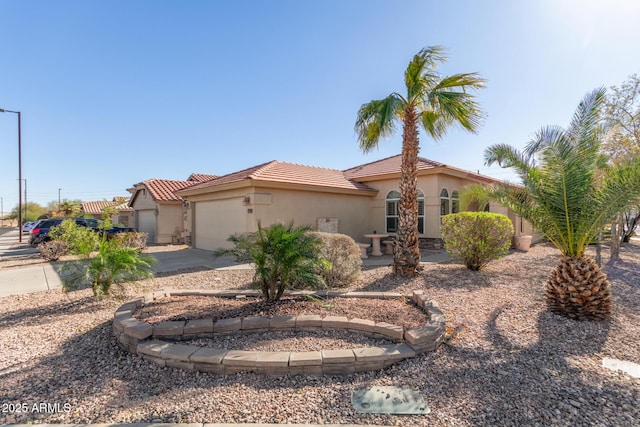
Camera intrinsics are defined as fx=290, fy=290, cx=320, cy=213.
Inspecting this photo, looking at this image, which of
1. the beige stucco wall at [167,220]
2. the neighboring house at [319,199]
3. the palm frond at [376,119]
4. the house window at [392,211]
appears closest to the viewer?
the palm frond at [376,119]

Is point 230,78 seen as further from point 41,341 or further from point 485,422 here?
point 485,422

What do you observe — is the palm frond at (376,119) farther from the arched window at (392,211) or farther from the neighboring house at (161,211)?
the neighboring house at (161,211)

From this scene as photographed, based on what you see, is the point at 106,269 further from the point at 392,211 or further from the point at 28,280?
the point at 392,211

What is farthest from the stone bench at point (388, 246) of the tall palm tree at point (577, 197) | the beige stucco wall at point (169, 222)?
the beige stucco wall at point (169, 222)

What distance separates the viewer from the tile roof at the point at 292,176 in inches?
495

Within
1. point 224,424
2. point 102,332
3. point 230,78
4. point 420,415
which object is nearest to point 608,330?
point 420,415

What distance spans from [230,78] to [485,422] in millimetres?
14030

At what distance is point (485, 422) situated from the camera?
8.29 ft

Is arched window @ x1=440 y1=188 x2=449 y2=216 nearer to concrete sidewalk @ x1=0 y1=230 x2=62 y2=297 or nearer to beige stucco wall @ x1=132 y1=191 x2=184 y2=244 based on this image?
concrete sidewalk @ x1=0 y1=230 x2=62 y2=297

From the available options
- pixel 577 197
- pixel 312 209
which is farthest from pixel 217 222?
pixel 577 197

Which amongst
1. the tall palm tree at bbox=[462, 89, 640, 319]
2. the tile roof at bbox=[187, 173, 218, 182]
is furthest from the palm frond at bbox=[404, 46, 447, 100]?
the tile roof at bbox=[187, 173, 218, 182]

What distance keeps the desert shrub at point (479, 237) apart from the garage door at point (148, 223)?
1967cm

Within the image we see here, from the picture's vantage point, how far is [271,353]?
3.44 metres

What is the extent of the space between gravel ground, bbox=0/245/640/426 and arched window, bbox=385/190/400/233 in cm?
996
